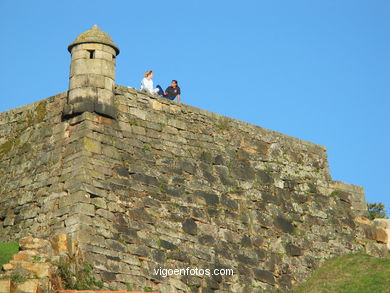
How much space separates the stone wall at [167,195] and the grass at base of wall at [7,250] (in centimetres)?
64

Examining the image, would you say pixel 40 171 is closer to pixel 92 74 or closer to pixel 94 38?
pixel 92 74

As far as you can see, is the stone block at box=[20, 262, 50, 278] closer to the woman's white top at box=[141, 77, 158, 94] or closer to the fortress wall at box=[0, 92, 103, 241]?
the fortress wall at box=[0, 92, 103, 241]

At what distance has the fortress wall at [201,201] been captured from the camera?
21.8 metres

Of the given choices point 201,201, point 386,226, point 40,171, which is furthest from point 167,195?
point 386,226

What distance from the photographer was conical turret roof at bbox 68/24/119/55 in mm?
22938

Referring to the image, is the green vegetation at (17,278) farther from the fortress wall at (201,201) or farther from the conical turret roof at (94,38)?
the conical turret roof at (94,38)

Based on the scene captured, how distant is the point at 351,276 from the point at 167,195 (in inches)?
200

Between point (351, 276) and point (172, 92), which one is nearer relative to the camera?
point (351, 276)

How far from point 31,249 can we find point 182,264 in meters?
4.05

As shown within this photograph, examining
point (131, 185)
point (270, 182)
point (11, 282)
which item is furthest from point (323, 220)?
point (11, 282)

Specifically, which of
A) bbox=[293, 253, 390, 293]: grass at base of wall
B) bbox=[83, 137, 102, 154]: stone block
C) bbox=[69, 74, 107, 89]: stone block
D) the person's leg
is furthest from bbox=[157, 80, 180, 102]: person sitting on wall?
bbox=[293, 253, 390, 293]: grass at base of wall

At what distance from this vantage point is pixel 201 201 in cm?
2381

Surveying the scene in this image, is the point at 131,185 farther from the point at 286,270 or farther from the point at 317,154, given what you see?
the point at 317,154

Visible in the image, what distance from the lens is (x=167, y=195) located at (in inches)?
910
